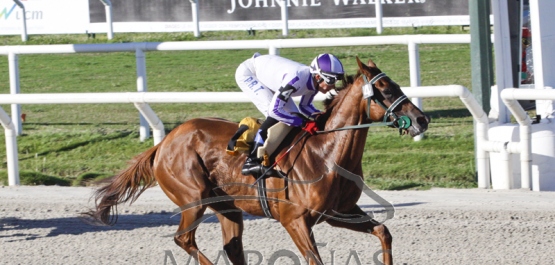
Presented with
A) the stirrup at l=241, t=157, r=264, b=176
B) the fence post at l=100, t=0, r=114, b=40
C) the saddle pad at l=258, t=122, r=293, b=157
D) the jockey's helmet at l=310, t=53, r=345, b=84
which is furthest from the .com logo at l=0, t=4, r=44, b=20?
the jockey's helmet at l=310, t=53, r=345, b=84

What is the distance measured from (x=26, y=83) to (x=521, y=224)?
8102 mm

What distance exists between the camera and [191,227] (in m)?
5.72

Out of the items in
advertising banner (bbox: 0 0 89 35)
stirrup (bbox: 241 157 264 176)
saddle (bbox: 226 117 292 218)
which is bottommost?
stirrup (bbox: 241 157 264 176)

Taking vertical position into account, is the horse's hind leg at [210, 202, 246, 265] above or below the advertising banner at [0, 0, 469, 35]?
below

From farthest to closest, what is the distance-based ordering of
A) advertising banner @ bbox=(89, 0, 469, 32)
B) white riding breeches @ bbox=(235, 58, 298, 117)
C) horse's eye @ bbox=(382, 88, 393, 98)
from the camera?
1. advertising banner @ bbox=(89, 0, 469, 32)
2. white riding breeches @ bbox=(235, 58, 298, 117)
3. horse's eye @ bbox=(382, 88, 393, 98)

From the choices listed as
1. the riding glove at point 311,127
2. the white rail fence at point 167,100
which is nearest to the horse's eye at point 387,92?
the riding glove at point 311,127

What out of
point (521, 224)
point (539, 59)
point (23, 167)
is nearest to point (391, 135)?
point (539, 59)

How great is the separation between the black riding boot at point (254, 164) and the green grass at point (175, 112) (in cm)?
293

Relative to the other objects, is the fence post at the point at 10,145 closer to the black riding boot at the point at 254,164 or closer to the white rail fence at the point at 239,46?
the white rail fence at the point at 239,46

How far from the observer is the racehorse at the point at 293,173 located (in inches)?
203

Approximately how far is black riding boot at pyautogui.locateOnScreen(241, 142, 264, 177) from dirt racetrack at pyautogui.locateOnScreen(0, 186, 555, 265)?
0.54m

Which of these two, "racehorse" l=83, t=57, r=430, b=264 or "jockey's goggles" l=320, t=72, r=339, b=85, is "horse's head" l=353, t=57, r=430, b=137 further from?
"jockey's goggles" l=320, t=72, r=339, b=85

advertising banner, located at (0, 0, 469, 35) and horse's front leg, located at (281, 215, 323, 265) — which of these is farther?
advertising banner, located at (0, 0, 469, 35)

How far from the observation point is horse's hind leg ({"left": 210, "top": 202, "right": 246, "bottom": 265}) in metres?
5.80
